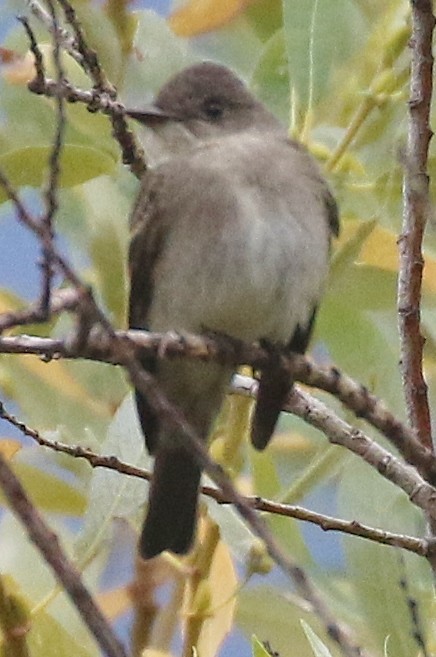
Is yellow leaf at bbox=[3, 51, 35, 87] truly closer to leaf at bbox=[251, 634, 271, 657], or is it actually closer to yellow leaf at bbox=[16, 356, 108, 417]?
yellow leaf at bbox=[16, 356, 108, 417]

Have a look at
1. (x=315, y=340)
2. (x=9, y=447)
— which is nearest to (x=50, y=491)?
(x=9, y=447)

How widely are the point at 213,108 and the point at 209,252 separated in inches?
15.7

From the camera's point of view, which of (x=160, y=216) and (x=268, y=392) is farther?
(x=160, y=216)

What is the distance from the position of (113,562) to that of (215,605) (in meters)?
1.15

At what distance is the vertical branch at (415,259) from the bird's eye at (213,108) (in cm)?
76

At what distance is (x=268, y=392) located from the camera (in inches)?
73.7

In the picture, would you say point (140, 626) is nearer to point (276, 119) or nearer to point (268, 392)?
point (268, 392)

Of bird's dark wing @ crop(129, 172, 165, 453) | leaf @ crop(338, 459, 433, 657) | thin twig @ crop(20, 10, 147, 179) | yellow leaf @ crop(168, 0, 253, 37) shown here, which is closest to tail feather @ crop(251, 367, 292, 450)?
leaf @ crop(338, 459, 433, 657)

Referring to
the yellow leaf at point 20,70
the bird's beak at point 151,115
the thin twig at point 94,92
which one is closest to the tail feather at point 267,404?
the thin twig at point 94,92

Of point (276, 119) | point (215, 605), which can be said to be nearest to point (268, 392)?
point (215, 605)

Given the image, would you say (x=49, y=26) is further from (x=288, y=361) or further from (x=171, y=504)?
(x=171, y=504)

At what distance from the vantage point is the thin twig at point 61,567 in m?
0.90

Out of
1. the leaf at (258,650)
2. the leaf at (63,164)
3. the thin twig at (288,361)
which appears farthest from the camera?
the leaf at (63,164)

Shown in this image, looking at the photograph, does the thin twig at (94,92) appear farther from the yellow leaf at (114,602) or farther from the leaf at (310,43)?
the yellow leaf at (114,602)
